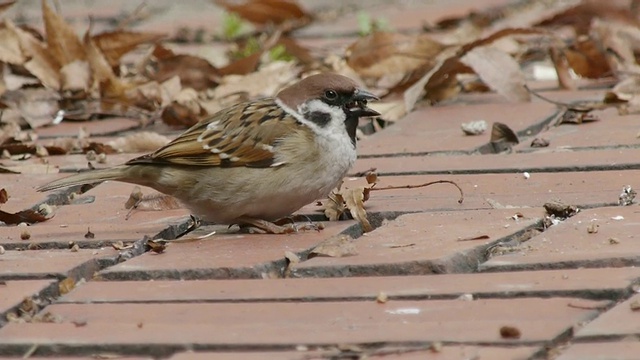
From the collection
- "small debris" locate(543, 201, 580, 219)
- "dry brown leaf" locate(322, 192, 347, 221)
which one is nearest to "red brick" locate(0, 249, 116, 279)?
"dry brown leaf" locate(322, 192, 347, 221)

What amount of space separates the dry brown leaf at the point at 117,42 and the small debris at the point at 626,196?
2.74 metres

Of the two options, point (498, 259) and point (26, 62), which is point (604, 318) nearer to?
point (498, 259)

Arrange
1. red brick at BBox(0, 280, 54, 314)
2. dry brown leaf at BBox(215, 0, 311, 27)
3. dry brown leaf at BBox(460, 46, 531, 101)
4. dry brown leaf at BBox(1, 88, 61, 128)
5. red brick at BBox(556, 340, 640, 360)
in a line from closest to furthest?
red brick at BBox(556, 340, 640, 360)
red brick at BBox(0, 280, 54, 314)
dry brown leaf at BBox(460, 46, 531, 101)
dry brown leaf at BBox(1, 88, 61, 128)
dry brown leaf at BBox(215, 0, 311, 27)

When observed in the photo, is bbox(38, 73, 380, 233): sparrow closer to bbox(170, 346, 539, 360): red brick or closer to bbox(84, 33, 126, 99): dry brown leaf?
bbox(170, 346, 539, 360): red brick

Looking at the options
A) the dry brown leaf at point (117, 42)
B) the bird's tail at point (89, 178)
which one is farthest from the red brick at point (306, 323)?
the dry brown leaf at point (117, 42)

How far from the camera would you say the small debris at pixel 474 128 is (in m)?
4.84

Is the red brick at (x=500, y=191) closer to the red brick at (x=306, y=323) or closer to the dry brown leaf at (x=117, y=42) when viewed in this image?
A: the red brick at (x=306, y=323)

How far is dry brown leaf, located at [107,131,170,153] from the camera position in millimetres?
5000

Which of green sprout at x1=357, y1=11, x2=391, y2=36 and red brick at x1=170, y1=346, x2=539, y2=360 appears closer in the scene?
red brick at x1=170, y1=346, x2=539, y2=360

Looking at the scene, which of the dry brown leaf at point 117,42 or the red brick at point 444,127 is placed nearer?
the red brick at point 444,127

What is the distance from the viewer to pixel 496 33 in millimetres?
5500

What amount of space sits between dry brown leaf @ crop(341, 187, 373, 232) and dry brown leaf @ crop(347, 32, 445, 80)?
1964 mm

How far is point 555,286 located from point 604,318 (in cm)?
26

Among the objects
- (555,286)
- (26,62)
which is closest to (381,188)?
(555,286)
